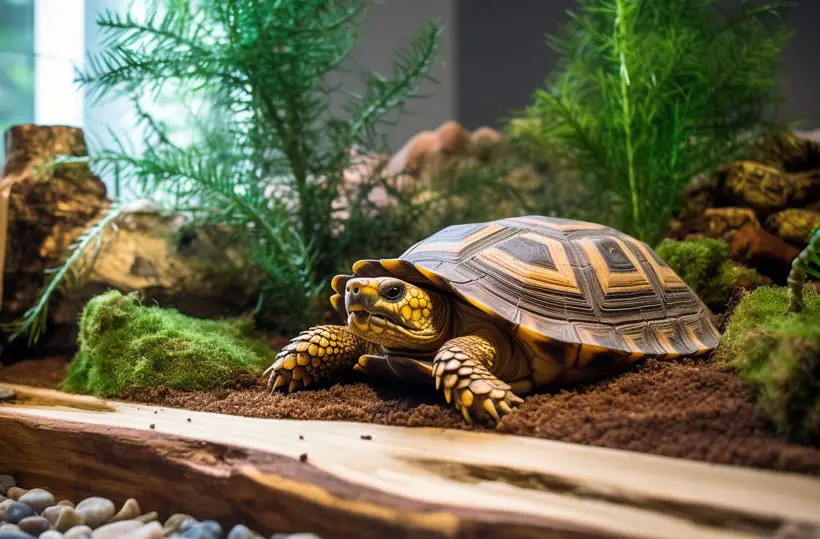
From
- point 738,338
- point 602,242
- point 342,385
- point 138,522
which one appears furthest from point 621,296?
point 138,522

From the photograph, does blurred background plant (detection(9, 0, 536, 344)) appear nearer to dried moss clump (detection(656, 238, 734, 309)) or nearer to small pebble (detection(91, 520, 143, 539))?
dried moss clump (detection(656, 238, 734, 309))

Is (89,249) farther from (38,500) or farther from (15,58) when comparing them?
(38,500)

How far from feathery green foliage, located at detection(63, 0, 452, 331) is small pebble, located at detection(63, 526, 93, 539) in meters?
1.59

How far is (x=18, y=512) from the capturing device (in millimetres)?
1820

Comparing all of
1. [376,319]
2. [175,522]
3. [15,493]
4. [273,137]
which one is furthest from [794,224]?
[15,493]

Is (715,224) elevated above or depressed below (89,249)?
above

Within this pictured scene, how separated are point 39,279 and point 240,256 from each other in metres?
1.09

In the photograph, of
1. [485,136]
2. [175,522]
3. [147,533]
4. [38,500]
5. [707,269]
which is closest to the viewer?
[147,533]

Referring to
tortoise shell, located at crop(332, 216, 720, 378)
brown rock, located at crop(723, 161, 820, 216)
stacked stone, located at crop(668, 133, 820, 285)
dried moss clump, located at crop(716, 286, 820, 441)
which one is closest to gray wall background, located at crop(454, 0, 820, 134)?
stacked stone, located at crop(668, 133, 820, 285)

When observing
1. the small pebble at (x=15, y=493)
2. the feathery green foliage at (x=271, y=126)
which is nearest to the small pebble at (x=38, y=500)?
the small pebble at (x=15, y=493)

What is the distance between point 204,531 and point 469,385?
2.73 ft

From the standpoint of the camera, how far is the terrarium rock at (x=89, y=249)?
3332 mm

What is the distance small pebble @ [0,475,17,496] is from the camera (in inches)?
82.5

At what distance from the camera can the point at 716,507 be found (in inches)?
47.8
